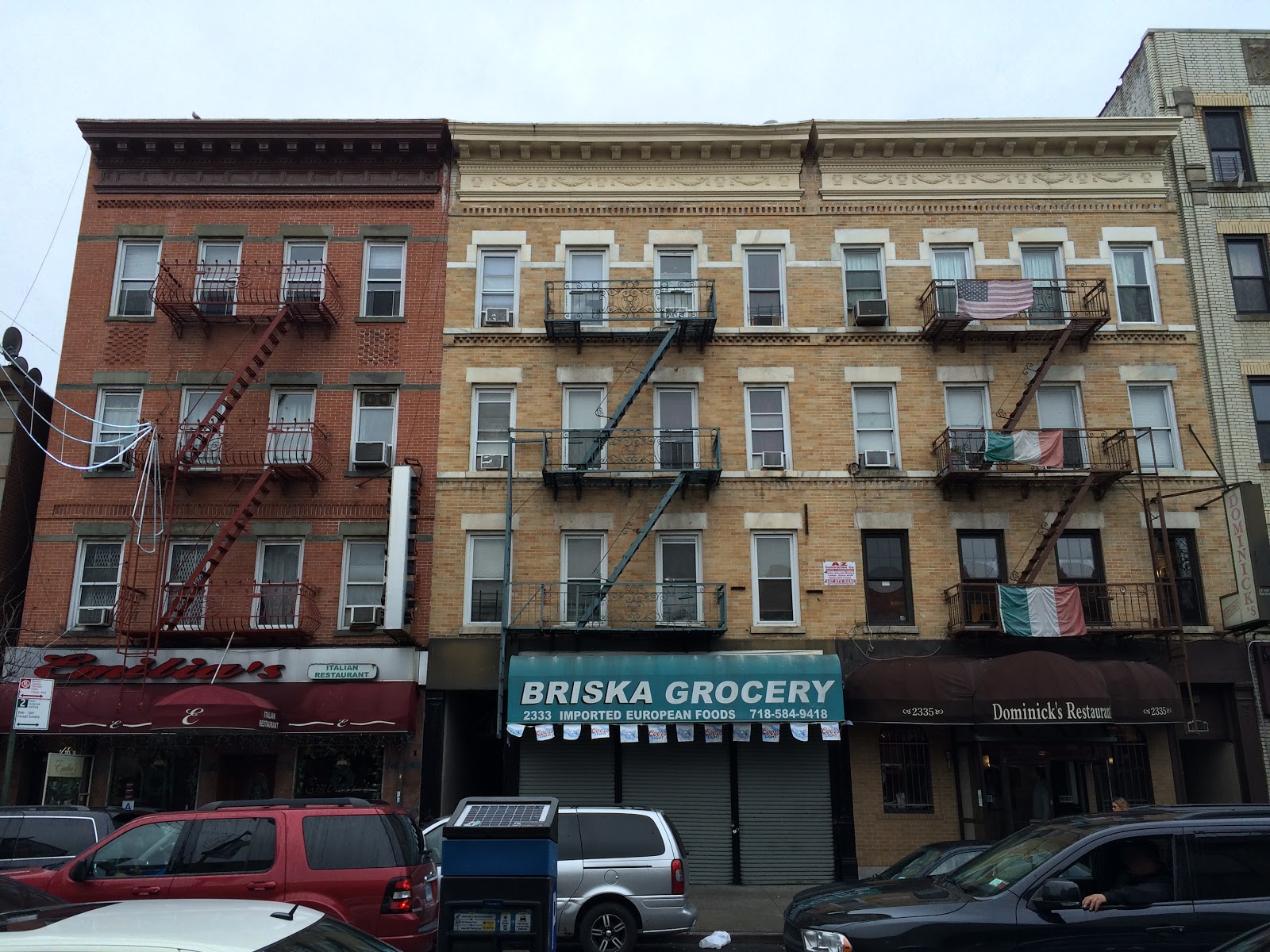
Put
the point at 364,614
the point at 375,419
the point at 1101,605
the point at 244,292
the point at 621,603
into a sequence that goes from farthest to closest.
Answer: the point at 244,292, the point at 375,419, the point at 364,614, the point at 621,603, the point at 1101,605

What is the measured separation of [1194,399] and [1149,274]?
3.01m

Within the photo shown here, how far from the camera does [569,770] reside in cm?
1942

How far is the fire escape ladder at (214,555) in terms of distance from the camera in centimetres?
1906

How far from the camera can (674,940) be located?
13789mm

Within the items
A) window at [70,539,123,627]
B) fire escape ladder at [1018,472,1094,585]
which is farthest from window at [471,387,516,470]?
fire escape ladder at [1018,472,1094,585]

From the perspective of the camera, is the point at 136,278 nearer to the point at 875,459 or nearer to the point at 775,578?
the point at 775,578

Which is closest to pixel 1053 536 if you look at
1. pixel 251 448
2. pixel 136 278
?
pixel 251 448

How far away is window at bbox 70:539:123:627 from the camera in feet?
66.4

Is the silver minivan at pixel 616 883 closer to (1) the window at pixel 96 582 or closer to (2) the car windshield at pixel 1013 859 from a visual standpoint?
(2) the car windshield at pixel 1013 859

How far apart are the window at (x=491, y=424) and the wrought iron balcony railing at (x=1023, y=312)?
9014mm

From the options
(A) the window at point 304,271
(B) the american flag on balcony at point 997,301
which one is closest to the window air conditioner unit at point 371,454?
(A) the window at point 304,271

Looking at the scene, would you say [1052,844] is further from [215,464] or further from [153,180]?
[153,180]

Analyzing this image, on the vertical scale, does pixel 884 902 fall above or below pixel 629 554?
below

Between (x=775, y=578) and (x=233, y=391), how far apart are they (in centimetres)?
1165
